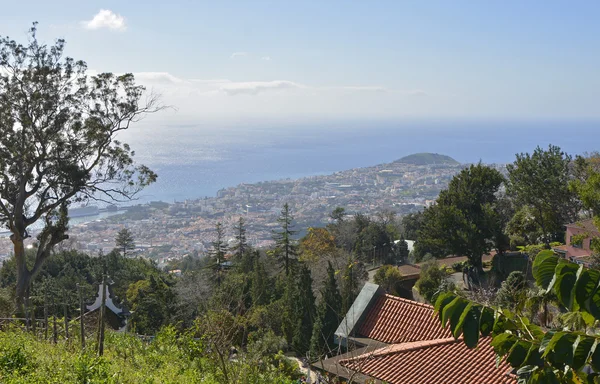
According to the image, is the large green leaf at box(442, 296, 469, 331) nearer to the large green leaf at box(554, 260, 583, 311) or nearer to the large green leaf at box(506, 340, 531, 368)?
the large green leaf at box(506, 340, 531, 368)

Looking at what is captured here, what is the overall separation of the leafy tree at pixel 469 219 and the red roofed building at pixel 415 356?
9.87 meters

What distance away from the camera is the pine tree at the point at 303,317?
14031mm

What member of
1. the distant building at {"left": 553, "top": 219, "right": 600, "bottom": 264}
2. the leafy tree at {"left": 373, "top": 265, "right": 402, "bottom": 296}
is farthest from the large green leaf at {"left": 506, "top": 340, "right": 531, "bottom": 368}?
the leafy tree at {"left": 373, "top": 265, "right": 402, "bottom": 296}

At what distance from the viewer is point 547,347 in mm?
2057

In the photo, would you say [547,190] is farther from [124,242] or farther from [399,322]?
[124,242]

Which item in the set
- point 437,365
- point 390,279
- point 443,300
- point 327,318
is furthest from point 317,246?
point 443,300

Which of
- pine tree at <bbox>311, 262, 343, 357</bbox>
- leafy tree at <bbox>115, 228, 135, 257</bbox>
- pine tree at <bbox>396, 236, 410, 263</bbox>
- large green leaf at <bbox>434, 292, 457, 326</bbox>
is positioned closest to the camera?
large green leaf at <bbox>434, 292, 457, 326</bbox>

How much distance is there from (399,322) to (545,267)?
26.7 ft

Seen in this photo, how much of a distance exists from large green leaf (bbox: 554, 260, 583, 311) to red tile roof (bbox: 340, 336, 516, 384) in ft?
17.9

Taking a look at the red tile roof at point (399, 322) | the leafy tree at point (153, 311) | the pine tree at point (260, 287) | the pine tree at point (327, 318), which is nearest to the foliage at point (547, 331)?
the red tile roof at point (399, 322)

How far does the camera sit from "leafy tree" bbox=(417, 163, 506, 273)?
763 inches

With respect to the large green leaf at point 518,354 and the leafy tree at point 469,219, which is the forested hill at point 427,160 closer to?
the leafy tree at point 469,219

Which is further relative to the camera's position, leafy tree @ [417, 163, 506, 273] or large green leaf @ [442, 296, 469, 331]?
leafy tree @ [417, 163, 506, 273]

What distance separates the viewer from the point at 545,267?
7.45 ft
